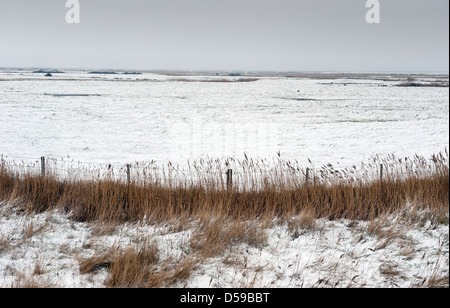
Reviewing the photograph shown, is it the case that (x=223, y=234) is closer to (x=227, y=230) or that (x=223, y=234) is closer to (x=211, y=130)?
(x=227, y=230)

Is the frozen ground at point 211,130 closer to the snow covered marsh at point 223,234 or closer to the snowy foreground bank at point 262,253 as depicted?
the snow covered marsh at point 223,234

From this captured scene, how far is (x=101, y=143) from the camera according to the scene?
640 inches

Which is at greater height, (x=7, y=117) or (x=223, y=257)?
(x=7, y=117)

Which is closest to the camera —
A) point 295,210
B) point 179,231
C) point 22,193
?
point 179,231

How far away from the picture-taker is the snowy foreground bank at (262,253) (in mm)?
4090

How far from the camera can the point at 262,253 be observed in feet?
15.7

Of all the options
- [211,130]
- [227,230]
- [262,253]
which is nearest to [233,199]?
[227,230]

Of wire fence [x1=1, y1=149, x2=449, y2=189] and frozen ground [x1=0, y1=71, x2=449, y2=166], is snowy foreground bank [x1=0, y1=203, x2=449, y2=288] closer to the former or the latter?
wire fence [x1=1, y1=149, x2=449, y2=189]

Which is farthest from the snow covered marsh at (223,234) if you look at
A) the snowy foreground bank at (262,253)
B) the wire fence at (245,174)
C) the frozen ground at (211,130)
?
the frozen ground at (211,130)

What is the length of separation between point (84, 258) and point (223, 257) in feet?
5.28

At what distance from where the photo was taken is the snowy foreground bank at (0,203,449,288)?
409 cm
